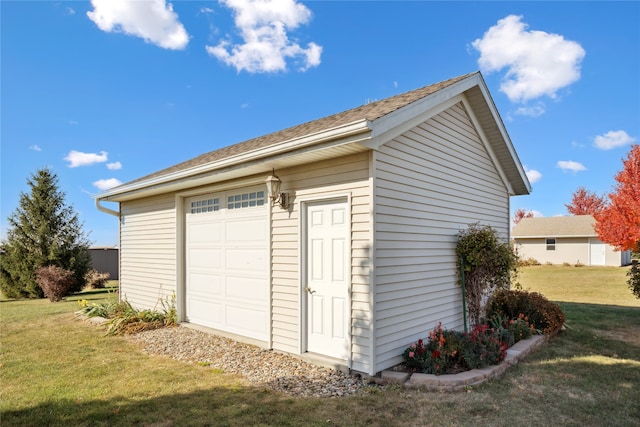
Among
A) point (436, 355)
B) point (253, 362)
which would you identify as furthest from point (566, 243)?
point (253, 362)

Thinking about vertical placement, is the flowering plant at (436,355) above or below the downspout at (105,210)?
below

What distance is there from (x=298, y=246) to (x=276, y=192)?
0.86m

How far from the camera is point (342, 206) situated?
4.72 meters

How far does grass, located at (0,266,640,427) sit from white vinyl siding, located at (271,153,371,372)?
0.85m

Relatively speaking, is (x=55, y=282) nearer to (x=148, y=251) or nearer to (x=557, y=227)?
(x=148, y=251)

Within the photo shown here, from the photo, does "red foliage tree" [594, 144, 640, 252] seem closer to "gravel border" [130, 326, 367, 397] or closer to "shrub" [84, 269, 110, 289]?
"gravel border" [130, 326, 367, 397]

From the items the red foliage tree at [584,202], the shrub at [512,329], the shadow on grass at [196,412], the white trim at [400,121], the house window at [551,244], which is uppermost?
the red foliage tree at [584,202]

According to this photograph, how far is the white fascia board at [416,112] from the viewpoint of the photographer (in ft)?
13.7

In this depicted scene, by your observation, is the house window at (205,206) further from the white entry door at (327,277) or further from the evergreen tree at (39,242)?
the evergreen tree at (39,242)

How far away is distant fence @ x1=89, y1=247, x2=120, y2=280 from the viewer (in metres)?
20.9

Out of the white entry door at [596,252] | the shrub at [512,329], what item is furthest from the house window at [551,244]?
the shrub at [512,329]

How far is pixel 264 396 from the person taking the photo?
3.88 m

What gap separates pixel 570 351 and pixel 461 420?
3.57m

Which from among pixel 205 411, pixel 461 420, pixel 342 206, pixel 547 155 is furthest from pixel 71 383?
pixel 547 155
